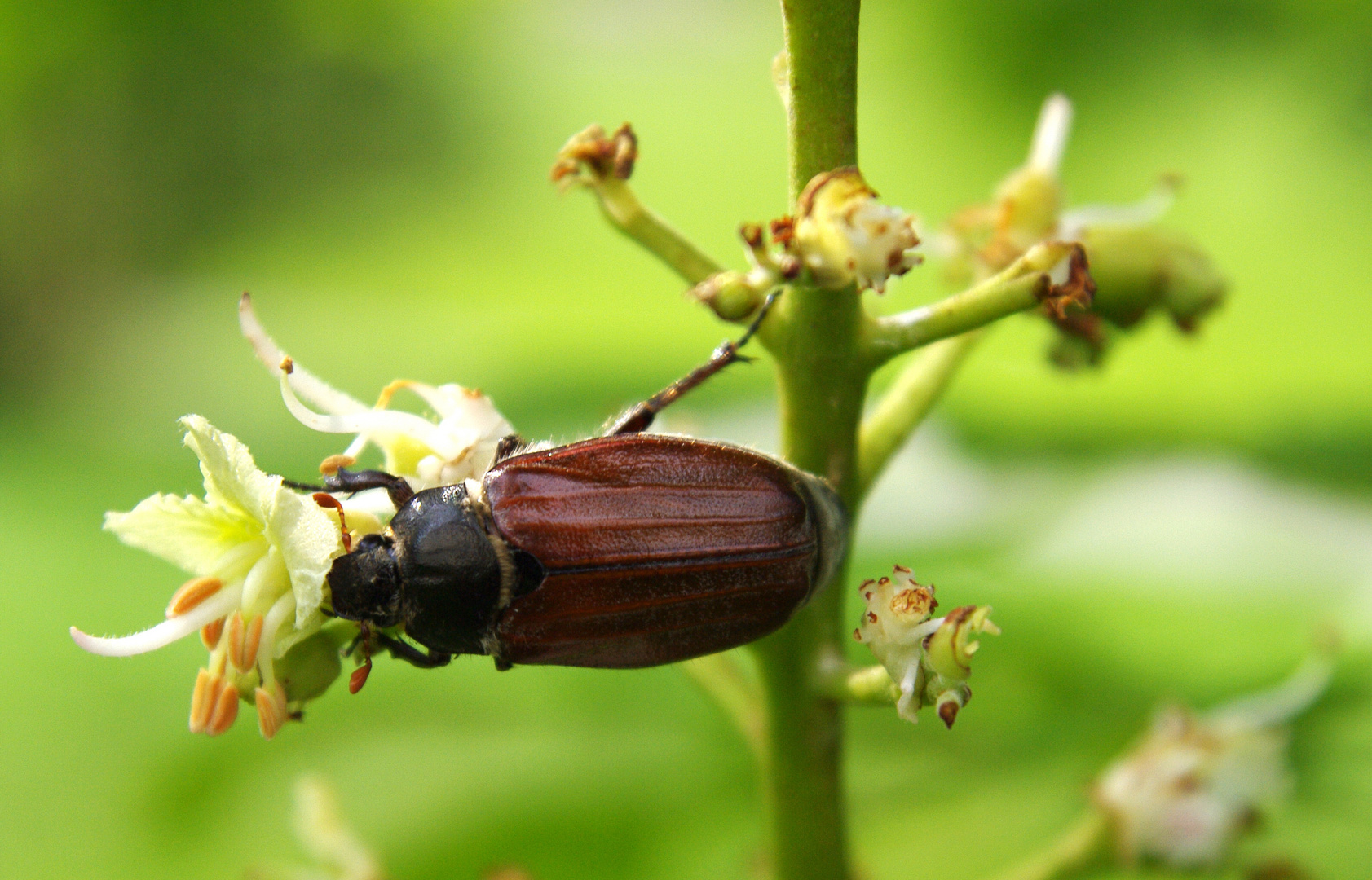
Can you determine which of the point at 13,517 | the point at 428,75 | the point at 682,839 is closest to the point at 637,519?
the point at 682,839

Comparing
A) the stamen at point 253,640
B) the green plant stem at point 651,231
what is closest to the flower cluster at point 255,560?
the stamen at point 253,640

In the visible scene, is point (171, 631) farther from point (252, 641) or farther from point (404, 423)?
point (404, 423)

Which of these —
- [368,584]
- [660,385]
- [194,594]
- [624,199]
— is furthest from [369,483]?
[660,385]

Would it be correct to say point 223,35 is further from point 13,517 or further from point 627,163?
point 627,163

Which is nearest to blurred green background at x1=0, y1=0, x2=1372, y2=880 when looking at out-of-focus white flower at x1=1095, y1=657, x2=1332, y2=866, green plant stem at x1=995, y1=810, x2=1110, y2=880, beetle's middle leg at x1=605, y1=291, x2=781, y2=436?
out-of-focus white flower at x1=1095, y1=657, x2=1332, y2=866

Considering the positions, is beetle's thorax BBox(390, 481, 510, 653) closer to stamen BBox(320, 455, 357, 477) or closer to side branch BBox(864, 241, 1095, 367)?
stamen BBox(320, 455, 357, 477)

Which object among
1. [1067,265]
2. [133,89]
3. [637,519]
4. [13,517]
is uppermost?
[1067,265]

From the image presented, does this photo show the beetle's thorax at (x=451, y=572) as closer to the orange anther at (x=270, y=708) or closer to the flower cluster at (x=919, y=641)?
the orange anther at (x=270, y=708)

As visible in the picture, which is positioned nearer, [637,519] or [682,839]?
[637,519]
